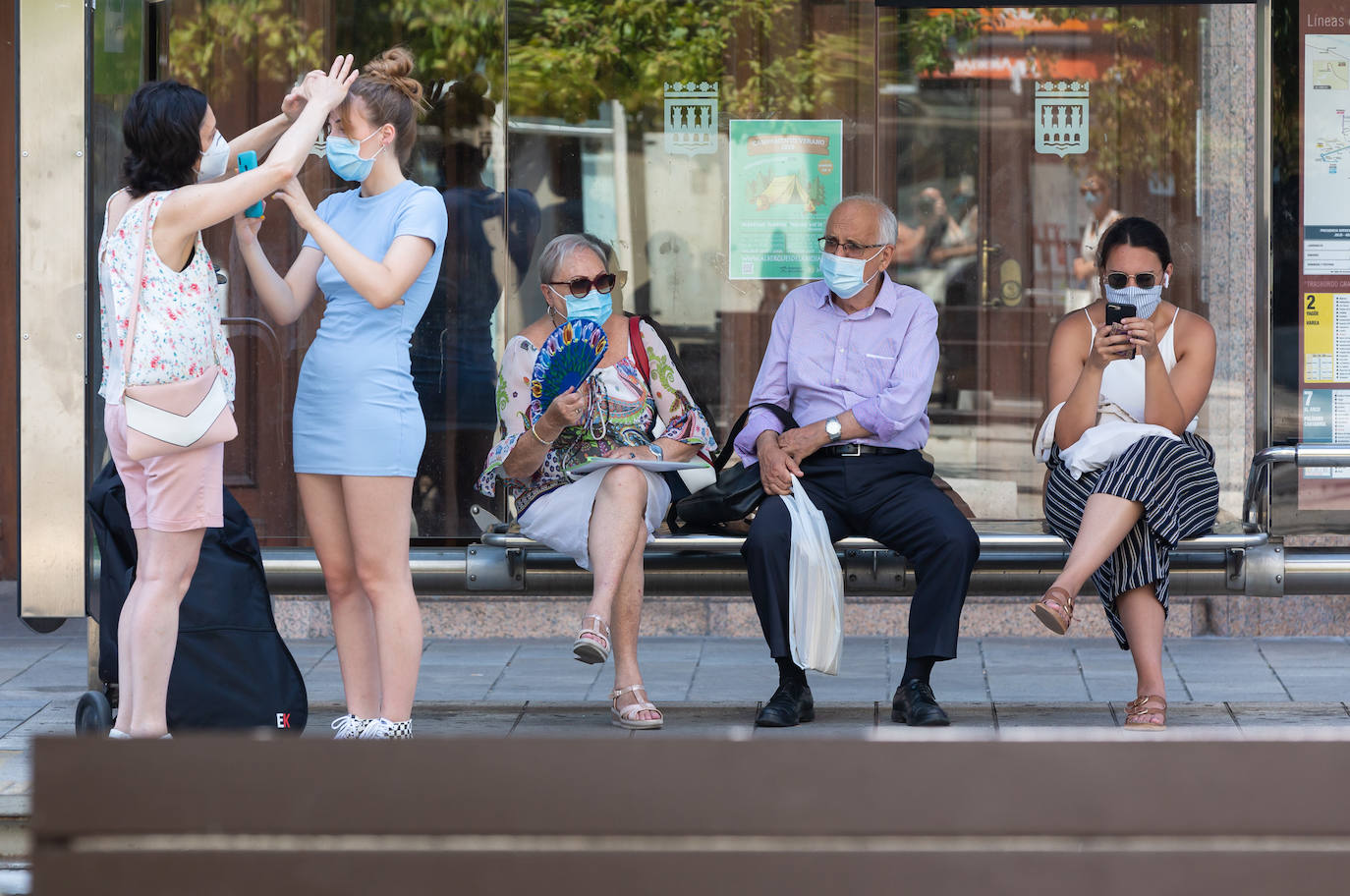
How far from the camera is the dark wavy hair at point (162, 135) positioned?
12.9 ft

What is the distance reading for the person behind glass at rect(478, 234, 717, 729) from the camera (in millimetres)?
4586

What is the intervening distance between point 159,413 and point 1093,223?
3701mm

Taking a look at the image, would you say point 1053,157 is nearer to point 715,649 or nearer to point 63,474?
point 715,649

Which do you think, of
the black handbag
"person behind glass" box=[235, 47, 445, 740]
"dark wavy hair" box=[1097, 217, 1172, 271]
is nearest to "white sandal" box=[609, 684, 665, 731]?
the black handbag

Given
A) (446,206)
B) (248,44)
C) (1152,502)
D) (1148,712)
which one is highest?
(248,44)

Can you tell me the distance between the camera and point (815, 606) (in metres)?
4.52

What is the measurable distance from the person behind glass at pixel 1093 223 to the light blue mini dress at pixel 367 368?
2948 mm

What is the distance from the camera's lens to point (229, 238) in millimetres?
6172

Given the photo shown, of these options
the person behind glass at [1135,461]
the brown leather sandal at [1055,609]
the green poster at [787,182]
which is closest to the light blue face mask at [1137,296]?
the person behind glass at [1135,461]

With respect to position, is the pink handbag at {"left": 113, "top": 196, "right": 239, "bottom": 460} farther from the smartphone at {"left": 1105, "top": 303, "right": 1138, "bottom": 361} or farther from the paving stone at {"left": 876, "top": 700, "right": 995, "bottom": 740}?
the smartphone at {"left": 1105, "top": 303, "right": 1138, "bottom": 361}

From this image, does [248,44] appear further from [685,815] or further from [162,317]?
[685,815]

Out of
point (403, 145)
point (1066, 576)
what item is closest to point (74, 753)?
point (403, 145)

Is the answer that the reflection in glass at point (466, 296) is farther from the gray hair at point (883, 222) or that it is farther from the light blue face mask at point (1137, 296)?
the light blue face mask at point (1137, 296)

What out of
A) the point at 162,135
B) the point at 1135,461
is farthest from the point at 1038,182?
the point at 162,135
